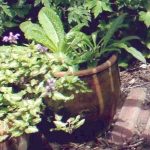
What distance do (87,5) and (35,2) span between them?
0.40 meters

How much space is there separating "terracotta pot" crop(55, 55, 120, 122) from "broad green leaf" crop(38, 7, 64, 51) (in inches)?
15.4

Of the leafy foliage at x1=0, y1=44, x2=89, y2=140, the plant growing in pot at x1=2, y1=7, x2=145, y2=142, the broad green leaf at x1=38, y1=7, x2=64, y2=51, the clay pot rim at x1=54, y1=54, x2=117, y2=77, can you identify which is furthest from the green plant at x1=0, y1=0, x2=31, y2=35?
the clay pot rim at x1=54, y1=54, x2=117, y2=77

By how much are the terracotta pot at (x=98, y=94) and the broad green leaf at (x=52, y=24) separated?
39cm

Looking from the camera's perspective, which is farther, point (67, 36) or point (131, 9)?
point (131, 9)

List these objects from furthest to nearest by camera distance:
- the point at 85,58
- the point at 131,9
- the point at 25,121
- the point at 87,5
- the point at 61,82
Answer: the point at 131,9, the point at 87,5, the point at 85,58, the point at 61,82, the point at 25,121

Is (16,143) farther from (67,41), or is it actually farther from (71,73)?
(67,41)

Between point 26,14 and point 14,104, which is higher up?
point 26,14

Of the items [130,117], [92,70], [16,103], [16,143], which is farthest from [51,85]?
[130,117]

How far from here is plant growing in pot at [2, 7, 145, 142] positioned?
8.71ft

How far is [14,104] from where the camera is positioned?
250cm

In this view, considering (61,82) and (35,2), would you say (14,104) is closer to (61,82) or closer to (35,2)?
(61,82)

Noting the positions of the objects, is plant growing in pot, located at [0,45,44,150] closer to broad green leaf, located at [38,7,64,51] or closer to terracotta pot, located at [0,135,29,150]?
terracotta pot, located at [0,135,29,150]

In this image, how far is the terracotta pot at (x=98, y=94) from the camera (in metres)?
2.97

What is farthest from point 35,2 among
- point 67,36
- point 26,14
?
point 67,36
